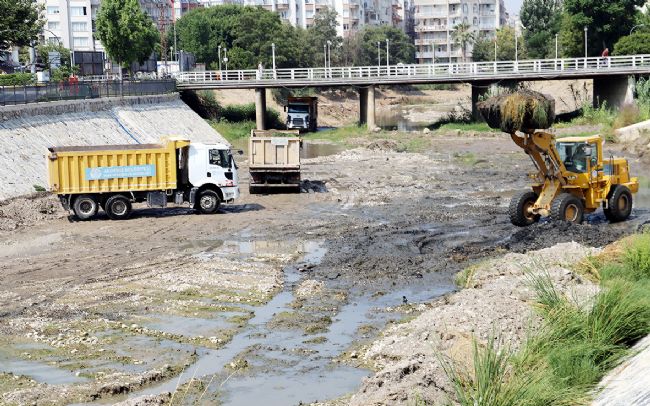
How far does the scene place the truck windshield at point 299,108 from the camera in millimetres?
74162

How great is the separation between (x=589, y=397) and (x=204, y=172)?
74.7ft

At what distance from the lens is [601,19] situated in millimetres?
87938

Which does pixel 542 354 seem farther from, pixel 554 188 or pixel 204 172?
pixel 204 172

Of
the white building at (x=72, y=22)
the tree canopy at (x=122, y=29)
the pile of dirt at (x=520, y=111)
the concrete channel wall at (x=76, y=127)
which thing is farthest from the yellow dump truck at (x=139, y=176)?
the white building at (x=72, y=22)

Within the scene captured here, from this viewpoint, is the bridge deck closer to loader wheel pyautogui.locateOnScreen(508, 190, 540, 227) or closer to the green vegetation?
loader wheel pyautogui.locateOnScreen(508, 190, 540, 227)

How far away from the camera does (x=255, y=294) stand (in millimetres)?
22000

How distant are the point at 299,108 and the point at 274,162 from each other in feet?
119

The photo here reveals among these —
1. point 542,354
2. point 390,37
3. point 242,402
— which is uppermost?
point 390,37

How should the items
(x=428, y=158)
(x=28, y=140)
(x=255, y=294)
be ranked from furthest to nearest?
(x=428, y=158) < (x=28, y=140) < (x=255, y=294)

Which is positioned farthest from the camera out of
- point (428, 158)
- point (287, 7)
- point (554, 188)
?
point (287, 7)

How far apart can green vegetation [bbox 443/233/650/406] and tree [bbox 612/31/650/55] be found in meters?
69.5

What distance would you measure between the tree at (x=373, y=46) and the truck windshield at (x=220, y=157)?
10224cm

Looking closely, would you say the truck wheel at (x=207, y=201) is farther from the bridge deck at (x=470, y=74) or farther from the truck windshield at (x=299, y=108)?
the truck windshield at (x=299, y=108)

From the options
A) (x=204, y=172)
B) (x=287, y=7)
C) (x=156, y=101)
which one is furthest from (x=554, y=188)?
(x=287, y=7)
